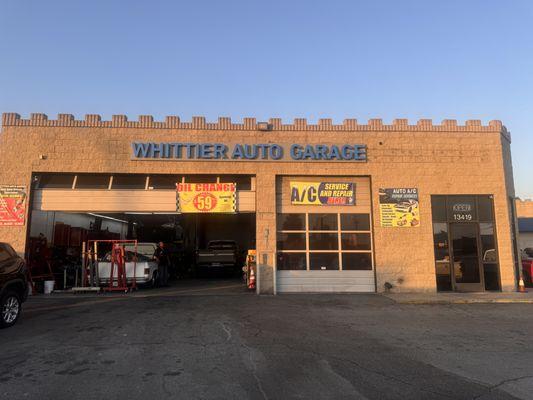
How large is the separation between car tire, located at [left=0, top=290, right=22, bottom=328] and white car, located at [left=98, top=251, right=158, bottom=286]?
5.66 m

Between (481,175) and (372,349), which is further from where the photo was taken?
(481,175)

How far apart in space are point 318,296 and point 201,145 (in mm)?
6608

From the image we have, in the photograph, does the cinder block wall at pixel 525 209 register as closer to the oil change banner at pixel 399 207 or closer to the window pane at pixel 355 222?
the oil change banner at pixel 399 207

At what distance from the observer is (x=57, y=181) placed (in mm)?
14898

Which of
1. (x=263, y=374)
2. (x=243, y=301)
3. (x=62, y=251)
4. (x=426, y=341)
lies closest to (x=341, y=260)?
(x=243, y=301)

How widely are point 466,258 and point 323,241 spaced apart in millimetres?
5143

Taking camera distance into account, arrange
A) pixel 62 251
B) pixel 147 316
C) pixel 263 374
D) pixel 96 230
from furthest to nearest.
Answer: pixel 96 230, pixel 62 251, pixel 147 316, pixel 263 374

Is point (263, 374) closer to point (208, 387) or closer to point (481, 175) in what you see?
point (208, 387)

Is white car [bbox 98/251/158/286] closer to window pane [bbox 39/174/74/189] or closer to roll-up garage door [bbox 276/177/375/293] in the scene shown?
window pane [bbox 39/174/74/189]

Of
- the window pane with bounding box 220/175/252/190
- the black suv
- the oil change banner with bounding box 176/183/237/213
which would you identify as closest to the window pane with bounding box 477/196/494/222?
the window pane with bounding box 220/175/252/190

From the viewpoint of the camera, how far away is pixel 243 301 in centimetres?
1242

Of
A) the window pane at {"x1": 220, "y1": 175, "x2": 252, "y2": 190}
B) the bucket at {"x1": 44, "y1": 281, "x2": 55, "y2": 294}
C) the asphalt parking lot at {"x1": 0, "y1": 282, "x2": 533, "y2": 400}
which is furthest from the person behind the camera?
the window pane at {"x1": 220, "y1": 175, "x2": 252, "y2": 190}

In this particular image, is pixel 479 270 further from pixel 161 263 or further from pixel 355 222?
pixel 161 263

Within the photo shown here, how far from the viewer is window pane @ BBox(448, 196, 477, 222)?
14.9 meters
